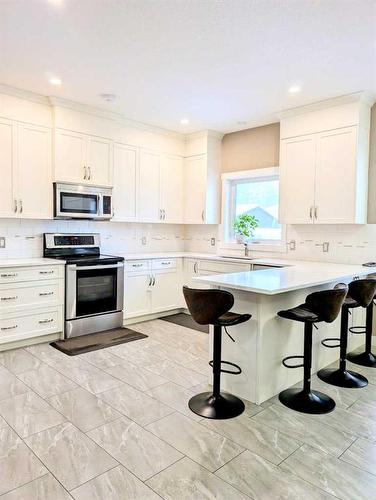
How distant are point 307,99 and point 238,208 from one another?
78.8 inches

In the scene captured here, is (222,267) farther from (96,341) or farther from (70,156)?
(70,156)

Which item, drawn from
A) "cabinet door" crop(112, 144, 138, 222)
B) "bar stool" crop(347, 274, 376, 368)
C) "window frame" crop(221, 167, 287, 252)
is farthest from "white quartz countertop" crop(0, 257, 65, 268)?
"bar stool" crop(347, 274, 376, 368)

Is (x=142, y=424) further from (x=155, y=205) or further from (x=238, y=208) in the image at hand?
(x=238, y=208)

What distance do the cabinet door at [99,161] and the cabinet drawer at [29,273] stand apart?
1.24 m

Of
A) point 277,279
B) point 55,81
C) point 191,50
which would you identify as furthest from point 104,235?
point 277,279

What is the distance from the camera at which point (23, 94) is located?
13.5ft

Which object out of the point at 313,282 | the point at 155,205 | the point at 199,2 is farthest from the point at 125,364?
the point at 199,2

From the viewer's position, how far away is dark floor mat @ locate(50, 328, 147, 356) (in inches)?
157

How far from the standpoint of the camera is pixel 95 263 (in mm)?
4402

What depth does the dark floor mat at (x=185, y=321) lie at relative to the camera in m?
4.88

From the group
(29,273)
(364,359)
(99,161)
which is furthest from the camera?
(99,161)

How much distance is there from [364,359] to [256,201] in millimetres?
2676

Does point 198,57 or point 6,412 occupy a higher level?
point 198,57

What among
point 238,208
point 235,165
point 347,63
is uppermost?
point 347,63
